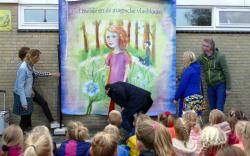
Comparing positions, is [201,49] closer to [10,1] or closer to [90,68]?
[90,68]

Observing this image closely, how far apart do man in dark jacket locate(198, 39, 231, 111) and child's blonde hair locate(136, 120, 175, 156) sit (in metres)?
6.28

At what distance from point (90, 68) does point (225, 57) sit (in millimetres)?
A: 2984

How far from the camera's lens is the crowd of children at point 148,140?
4.29m

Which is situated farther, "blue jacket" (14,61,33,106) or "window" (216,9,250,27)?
"window" (216,9,250,27)

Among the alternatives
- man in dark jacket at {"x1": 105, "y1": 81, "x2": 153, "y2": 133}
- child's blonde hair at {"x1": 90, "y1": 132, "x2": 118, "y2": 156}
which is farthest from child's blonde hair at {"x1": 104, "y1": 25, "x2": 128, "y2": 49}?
child's blonde hair at {"x1": 90, "y1": 132, "x2": 118, "y2": 156}

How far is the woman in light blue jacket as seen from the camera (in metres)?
9.68

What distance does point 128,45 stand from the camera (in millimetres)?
10820

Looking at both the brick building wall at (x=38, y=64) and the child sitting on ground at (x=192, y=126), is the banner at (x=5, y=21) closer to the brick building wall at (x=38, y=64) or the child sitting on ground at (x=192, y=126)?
the brick building wall at (x=38, y=64)

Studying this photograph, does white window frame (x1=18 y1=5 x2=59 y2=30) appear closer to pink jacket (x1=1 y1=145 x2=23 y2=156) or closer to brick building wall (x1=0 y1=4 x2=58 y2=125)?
brick building wall (x1=0 y1=4 x2=58 y2=125)

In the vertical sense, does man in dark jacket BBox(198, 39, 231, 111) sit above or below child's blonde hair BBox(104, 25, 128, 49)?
below

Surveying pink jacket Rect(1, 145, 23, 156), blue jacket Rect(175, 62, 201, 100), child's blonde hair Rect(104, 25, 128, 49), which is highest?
child's blonde hair Rect(104, 25, 128, 49)

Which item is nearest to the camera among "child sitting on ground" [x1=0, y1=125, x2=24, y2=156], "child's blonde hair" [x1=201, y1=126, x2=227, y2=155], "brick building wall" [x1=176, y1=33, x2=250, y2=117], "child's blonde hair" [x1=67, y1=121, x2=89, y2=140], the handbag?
"child's blonde hair" [x1=201, y1=126, x2=227, y2=155]

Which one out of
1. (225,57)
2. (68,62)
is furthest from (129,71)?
(225,57)

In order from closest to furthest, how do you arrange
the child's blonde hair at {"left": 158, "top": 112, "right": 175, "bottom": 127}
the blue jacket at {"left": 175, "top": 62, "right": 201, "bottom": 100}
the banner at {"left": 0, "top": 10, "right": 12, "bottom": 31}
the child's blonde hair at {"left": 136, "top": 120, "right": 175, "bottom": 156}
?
the child's blonde hair at {"left": 136, "top": 120, "right": 175, "bottom": 156} < the child's blonde hair at {"left": 158, "top": 112, "right": 175, "bottom": 127} < the blue jacket at {"left": 175, "top": 62, "right": 201, "bottom": 100} < the banner at {"left": 0, "top": 10, "right": 12, "bottom": 31}
